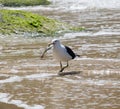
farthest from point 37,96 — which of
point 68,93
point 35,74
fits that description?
point 35,74

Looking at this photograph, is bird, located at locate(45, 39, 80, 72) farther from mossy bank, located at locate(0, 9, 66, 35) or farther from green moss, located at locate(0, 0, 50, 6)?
green moss, located at locate(0, 0, 50, 6)

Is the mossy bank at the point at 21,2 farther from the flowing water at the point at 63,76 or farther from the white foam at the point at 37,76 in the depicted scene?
the white foam at the point at 37,76

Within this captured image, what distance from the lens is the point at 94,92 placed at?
8891 mm

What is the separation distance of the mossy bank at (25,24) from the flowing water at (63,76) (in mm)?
724

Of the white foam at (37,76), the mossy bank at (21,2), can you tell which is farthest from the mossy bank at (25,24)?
the mossy bank at (21,2)

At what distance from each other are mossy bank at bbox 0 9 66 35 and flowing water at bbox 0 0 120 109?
0.72 metres

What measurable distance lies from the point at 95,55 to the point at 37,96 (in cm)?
489

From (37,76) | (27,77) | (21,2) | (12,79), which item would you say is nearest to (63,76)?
(37,76)

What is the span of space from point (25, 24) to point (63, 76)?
321 inches

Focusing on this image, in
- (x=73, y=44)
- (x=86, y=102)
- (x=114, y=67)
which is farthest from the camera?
(x=73, y=44)

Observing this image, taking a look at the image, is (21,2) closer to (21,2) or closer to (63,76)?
(21,2)

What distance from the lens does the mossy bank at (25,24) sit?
18094mm

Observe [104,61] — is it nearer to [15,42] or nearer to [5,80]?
[5,80]

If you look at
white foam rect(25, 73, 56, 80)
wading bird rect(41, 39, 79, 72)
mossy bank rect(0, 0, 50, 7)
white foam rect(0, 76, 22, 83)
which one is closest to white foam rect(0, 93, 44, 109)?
white foam rect(0, 76, 22, 83)
